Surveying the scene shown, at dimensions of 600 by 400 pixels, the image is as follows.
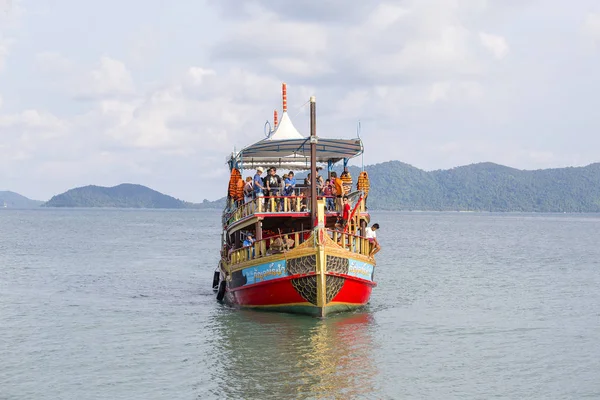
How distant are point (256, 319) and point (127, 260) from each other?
91.3 feet

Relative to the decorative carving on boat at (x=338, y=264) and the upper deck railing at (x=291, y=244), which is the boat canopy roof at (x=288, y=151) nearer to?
the upper deck railing at (x=291, y=244)

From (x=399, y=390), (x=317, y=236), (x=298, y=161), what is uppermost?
(x=298, y=161)

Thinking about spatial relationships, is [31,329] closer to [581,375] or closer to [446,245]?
[581,375]

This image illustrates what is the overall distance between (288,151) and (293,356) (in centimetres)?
862

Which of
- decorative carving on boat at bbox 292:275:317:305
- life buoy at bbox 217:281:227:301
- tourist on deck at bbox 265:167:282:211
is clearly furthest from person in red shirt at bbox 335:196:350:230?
life buoy at bbox 217:281:227:301

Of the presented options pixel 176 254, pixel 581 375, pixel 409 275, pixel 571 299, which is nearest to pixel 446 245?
pixel 176 254

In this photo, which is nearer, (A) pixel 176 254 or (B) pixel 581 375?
(B) pixel 581 375

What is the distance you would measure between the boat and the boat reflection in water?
0.62m

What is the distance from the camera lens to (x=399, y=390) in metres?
16.6

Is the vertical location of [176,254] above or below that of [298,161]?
below

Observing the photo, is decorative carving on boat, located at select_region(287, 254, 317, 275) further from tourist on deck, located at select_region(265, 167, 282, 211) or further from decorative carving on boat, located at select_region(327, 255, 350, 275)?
tourist on deck, located at select_region(265, 167, 282, 211)

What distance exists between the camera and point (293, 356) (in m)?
19.1

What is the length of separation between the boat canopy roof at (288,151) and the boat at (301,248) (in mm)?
31

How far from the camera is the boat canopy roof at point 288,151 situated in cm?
2497
